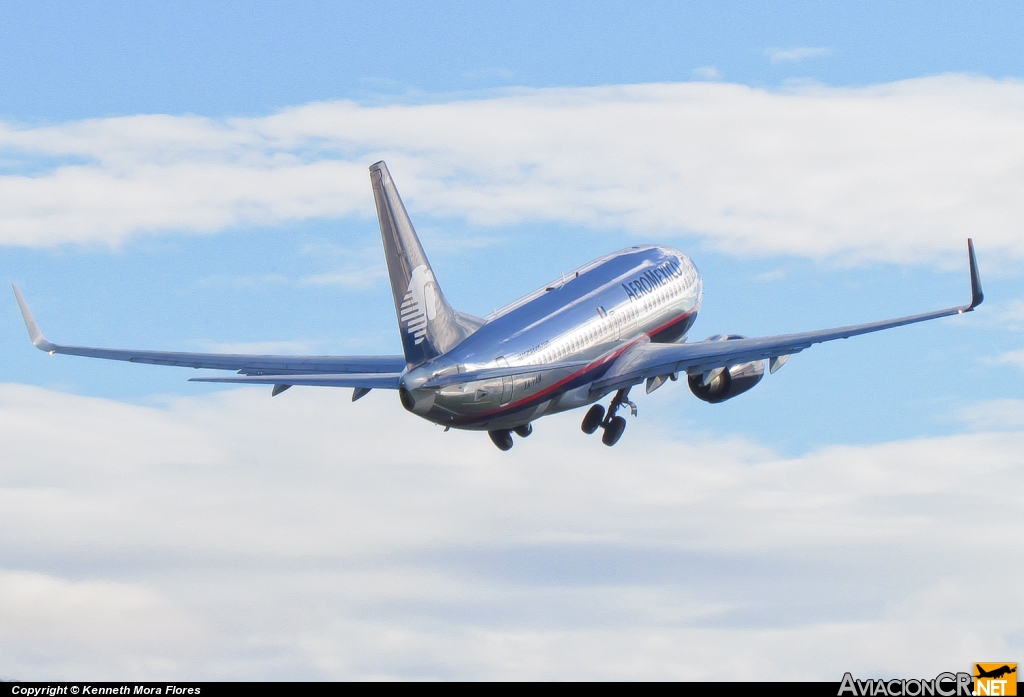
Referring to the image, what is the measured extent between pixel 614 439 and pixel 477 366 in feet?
36.8

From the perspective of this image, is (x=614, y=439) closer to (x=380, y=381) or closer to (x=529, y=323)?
(x=529, y=323)

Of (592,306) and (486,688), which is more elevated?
(592,306)

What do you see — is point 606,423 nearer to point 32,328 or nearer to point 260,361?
point 260,361

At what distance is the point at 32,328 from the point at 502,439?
17808 millimetres

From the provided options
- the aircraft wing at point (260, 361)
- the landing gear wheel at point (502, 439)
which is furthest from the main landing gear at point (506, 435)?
the aircraft wing at point (260, 361)

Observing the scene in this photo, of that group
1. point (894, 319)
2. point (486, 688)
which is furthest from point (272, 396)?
point (486, 688)

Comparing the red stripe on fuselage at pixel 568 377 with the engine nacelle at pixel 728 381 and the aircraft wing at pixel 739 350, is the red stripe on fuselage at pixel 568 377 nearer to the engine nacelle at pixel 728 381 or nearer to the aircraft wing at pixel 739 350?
the aircraft wing at pixel 739 350

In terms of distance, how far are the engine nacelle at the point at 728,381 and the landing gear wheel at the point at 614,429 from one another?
311 cm

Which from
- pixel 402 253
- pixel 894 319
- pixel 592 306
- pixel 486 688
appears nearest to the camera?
pixel 486 688

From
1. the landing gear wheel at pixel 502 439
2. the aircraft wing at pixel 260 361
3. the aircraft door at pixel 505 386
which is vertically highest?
the aircraft wing at pixel 260 361

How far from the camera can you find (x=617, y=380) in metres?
59.2

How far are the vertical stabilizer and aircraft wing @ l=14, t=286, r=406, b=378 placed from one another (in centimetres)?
783

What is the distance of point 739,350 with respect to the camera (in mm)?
56250

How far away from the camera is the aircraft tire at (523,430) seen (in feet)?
201
